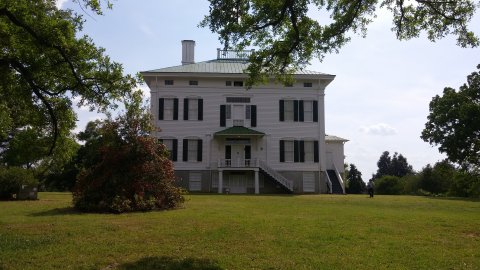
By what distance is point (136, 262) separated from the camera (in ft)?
25.5

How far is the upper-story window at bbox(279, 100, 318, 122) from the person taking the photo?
1453 inches

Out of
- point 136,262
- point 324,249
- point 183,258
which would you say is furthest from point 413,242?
point 136,262

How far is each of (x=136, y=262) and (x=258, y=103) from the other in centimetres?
2974

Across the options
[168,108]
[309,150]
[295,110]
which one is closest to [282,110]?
[295,110]

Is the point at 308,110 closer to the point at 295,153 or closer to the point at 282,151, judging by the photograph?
the point at 295,153

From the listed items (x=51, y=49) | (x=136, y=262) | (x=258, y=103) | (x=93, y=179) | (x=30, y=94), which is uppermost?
(x=258, y=103)

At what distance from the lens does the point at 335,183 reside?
123 feet

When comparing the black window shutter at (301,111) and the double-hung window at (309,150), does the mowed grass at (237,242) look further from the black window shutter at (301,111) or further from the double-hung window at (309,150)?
the black window shutter at (301,111)

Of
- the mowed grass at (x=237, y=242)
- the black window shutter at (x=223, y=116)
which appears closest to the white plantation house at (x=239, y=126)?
the black window shutter at (x=223, y=116)

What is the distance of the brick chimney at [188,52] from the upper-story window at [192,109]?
18.8 feet

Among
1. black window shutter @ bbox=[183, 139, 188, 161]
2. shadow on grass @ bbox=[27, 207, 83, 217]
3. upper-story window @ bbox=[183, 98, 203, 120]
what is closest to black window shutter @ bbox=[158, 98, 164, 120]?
upper-story window @ bbox=[183, 98, 203, 120]

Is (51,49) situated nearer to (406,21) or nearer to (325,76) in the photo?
(406,21)

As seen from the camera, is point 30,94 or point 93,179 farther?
point 93,179

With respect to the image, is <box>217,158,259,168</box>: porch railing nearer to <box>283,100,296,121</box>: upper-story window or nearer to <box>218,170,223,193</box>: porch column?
<box>218,170,223,193</box>: porch column
